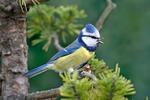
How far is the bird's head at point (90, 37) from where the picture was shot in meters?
1.25

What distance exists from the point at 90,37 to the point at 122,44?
173 cm

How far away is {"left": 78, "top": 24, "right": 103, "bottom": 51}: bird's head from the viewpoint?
1.25 meters

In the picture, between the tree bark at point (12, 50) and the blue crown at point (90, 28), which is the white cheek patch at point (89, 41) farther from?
the tree bark at point (12, 50)

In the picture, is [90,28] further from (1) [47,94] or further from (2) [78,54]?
(1) [47,94]

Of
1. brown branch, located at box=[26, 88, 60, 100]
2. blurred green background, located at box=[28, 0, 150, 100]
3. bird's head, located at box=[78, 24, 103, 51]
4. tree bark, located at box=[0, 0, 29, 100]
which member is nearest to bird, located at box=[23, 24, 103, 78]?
bird's head, located at box=[78, 24, 103, 51]

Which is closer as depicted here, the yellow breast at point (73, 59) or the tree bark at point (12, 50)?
the tree bark at point (12, 50)

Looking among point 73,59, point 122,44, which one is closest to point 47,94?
point 73,59

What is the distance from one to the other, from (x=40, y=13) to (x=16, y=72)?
1.42 feet

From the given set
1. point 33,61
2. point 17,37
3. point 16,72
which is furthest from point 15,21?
point 33,61

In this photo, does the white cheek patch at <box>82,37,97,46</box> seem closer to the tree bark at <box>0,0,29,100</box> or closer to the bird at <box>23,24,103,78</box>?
the bird at <box>23,24,103,78</box>

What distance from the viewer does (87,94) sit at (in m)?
0.84

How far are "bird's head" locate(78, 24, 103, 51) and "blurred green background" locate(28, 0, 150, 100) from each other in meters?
1.38

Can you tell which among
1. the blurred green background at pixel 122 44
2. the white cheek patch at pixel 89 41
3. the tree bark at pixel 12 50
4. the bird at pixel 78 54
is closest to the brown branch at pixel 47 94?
the tree bark at pixel 12 50

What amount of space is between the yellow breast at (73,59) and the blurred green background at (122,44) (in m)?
1.39
